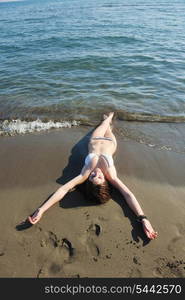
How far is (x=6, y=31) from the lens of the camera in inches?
782

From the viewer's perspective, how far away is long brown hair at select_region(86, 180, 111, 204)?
455cm

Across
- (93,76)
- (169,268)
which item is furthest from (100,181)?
(93,76)

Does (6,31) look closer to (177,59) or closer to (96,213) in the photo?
(177,59)

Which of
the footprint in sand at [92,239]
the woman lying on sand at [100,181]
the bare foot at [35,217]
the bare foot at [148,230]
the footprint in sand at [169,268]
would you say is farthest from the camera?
the woman lying on sand at [100,181]

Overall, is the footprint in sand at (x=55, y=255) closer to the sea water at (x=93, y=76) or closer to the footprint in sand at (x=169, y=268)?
the footprint in sand at (x=169, y=268)

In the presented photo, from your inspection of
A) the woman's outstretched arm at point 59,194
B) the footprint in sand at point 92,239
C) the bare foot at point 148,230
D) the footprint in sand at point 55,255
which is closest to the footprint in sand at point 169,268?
the bare foot at point 148,230

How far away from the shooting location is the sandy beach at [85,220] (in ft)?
12.1

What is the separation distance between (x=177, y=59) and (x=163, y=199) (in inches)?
354

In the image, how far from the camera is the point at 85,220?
432 cm

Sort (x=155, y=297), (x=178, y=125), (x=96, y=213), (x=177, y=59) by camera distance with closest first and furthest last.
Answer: (x=155, y=297) < (x=96, y=213) < (x=178, y=125) < (x=177, y=59)

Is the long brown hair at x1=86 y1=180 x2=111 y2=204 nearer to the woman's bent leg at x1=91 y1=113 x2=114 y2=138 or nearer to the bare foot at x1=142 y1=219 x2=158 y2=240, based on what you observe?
the bare foot at x1=142 y1=219 x2=158 y2=240

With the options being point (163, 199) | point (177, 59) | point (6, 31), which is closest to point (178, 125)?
point (163, 199)

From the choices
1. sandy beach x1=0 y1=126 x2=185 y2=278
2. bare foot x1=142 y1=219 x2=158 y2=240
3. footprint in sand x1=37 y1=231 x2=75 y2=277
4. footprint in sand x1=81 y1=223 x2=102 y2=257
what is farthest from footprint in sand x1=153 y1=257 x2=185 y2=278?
footprint in sand x1=37 y1=231 x2=75 y2=277

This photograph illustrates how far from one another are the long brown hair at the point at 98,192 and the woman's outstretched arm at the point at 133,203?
260 mm
